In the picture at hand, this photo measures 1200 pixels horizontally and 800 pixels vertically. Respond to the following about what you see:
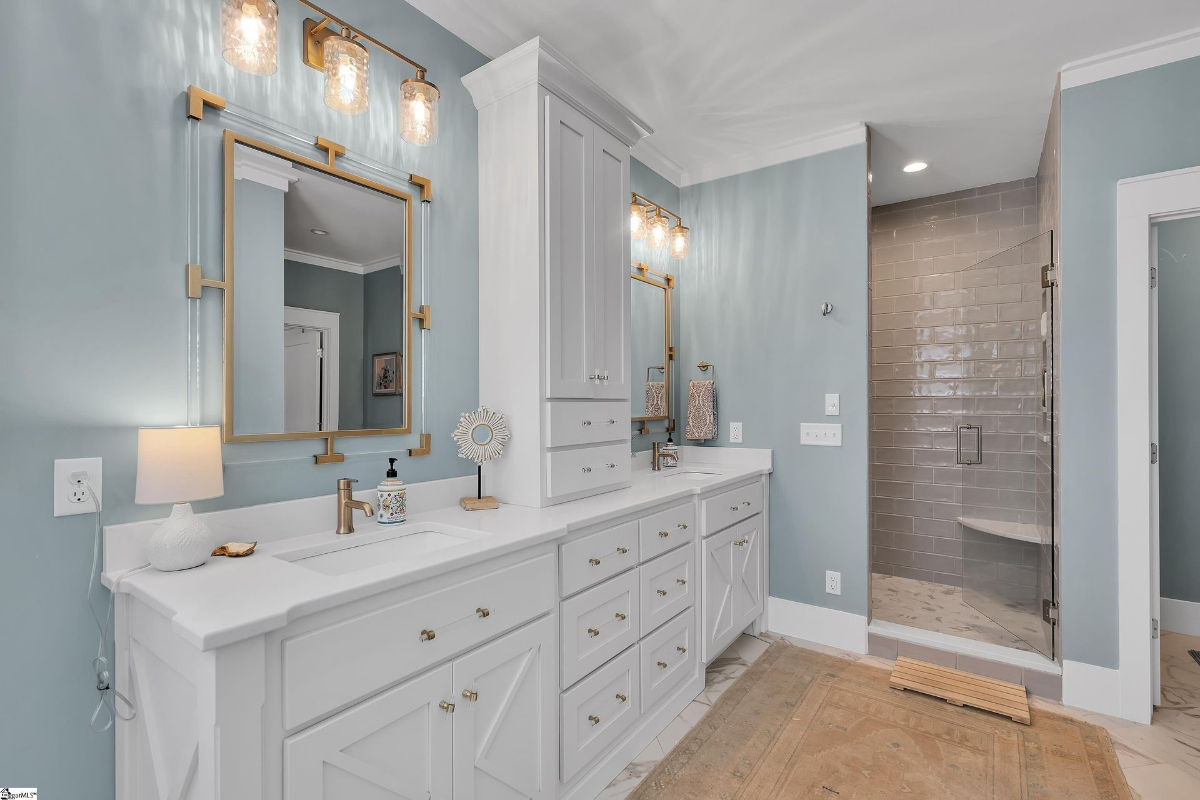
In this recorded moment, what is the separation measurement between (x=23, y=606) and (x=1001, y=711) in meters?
3.11

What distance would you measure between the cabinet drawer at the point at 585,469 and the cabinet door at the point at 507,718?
0.52 meters

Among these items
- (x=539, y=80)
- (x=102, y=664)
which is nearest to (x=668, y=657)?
(x=102, y=664)

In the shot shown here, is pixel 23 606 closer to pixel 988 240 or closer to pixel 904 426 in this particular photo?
pixel 904 426

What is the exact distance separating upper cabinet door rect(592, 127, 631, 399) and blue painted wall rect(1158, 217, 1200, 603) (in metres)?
2.94

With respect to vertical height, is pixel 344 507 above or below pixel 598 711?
above

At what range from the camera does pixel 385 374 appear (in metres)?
1.85

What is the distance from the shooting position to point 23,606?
1.18 metres

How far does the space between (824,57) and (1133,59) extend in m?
1.21

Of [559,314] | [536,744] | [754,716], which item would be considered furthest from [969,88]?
[536,744]

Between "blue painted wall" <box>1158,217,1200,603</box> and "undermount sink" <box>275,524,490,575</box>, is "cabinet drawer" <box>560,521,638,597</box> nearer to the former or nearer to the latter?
"undermount sink" <box>275,524,490,575</box>

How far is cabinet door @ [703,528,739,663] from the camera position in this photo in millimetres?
2486

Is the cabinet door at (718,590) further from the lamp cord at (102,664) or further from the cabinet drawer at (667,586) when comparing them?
the lamp cord at (102,664)

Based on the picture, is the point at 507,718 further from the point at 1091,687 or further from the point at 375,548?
the point at 1091,687

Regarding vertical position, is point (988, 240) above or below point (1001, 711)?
above
